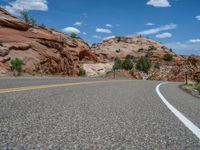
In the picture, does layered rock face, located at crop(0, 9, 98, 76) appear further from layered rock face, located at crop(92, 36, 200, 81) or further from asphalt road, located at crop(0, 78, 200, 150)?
asphalt road, located at crop(0, 78, 200, 150)

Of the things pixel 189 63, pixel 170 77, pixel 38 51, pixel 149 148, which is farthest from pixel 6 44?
pixel 189 63

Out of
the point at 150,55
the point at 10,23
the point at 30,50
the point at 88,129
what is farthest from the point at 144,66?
the point at 88,129

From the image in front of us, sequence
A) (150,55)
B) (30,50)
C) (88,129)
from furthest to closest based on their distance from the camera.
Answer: (150,55) → (30,50) → (88,129)

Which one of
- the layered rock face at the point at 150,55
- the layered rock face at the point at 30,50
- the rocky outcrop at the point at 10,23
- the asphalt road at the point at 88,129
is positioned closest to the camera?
the asphalt road at the point at 88,129

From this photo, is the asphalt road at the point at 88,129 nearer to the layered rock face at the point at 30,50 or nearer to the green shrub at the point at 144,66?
the layered rock face at the point at 30,50

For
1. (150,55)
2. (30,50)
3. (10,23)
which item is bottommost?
(30,50)

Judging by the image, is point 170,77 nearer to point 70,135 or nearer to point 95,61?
point 95,61

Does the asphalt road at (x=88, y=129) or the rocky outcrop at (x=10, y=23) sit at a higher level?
the rocky outcrop at (x=10, y=23)

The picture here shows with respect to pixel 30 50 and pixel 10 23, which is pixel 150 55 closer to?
pixel 10 23

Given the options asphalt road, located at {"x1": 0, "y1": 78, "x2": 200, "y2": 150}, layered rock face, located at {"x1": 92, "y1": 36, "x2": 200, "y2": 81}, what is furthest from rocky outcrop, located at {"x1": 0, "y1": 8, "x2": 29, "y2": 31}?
asphalt road, located at {"x1": 0, "y1": 78, "x2": 200, "y2": 150}

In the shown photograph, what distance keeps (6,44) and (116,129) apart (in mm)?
34140

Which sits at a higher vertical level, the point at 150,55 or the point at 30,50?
the point at 150,55

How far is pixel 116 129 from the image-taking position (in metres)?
4.55

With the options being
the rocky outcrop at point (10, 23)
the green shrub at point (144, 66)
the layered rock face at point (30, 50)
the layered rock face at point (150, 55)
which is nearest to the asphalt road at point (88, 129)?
the layered rock face at point (30, 50)
